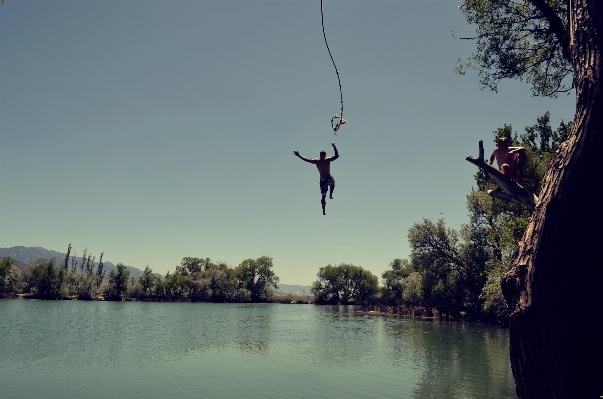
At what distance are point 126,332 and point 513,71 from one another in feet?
122

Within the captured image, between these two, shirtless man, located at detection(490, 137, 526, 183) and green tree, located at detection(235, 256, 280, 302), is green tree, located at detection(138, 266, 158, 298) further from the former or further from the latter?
shirtless man, located at detection(490, 137, 526, 183)

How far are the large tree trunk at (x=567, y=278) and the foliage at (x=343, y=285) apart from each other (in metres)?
108

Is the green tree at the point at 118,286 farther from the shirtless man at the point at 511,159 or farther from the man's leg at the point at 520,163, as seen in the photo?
the man's leg at the point at 520,163

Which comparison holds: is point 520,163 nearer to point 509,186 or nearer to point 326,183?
point 509,186

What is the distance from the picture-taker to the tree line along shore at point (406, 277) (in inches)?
1252

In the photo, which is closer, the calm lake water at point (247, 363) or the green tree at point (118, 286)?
the calm lake water at point (247, 363)

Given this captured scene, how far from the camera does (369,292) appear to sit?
108 metres

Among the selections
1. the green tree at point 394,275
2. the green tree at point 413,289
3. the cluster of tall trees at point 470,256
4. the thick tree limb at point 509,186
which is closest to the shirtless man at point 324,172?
the thick tree limb at point 509,186

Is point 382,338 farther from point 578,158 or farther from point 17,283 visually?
point 17,283

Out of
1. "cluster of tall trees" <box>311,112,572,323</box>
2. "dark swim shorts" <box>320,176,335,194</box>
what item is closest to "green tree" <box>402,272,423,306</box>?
"cluster of tall trees" <box>311,112,572,323</box>

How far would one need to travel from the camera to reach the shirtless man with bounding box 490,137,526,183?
6090mm

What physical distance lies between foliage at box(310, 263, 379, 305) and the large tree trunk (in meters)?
108

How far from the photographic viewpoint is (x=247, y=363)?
24578 mm

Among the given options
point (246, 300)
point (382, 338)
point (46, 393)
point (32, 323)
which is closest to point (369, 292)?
point (246, 300)
